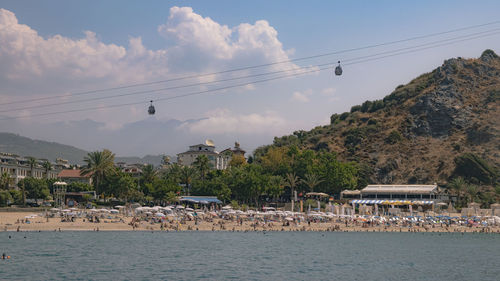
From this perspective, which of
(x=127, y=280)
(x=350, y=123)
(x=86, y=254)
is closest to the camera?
(x=127, y=280)

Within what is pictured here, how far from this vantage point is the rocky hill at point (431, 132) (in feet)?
492

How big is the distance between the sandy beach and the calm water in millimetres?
1649

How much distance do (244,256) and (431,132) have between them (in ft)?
424

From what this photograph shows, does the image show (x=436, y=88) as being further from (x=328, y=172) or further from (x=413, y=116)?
(x=328, y=172)

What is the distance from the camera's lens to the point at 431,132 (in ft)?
557

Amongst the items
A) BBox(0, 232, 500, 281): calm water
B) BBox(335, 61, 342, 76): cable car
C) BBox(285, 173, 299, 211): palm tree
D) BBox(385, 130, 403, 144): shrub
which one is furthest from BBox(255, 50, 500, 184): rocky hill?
BBox(335, 61, 342, 76): cable car

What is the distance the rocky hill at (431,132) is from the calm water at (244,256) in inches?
2923

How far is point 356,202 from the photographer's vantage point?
115m

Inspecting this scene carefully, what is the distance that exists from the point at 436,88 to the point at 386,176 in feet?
154

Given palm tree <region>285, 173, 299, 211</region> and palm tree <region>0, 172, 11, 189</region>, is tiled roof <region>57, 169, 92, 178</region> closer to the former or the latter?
palm tree <region>0, 172, 11, 189</region>

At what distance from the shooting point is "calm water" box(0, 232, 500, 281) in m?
44.6

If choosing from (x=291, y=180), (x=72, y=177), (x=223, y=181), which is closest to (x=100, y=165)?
(x=223, y=181)

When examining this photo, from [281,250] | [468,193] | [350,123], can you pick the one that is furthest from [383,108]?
[281,250]

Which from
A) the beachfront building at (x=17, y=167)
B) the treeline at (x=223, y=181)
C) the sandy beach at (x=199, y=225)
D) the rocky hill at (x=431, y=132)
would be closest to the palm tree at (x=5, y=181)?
the treeline at (x=223, y=181)
